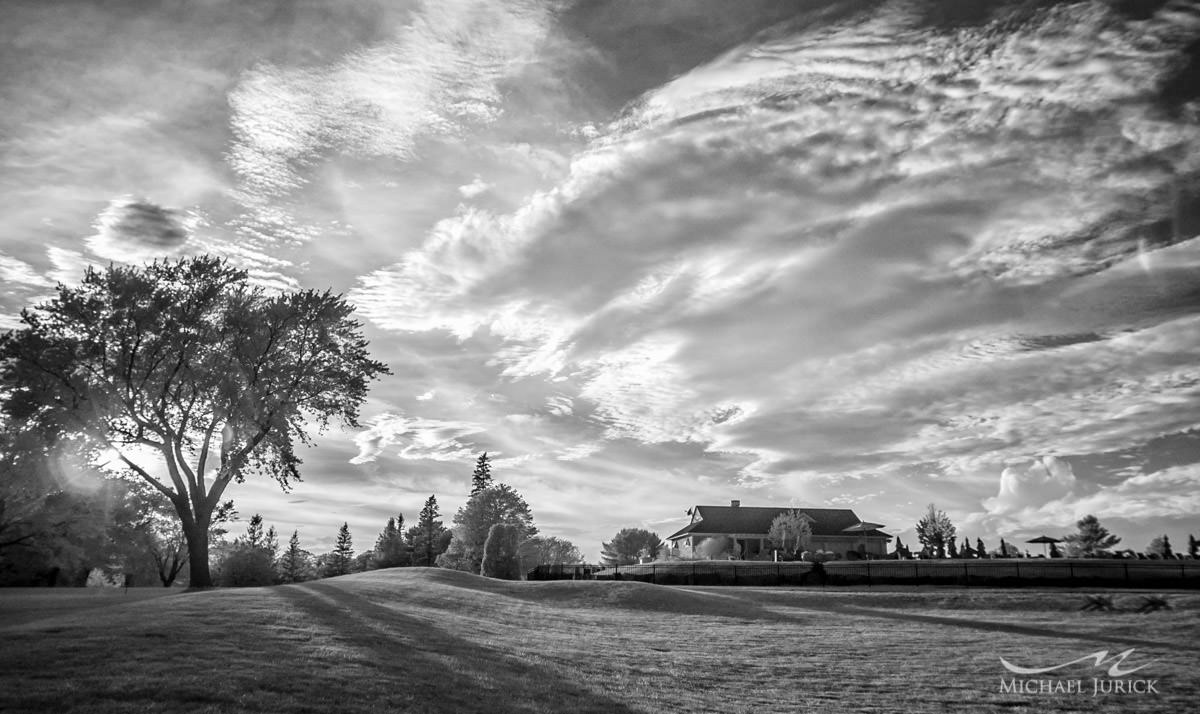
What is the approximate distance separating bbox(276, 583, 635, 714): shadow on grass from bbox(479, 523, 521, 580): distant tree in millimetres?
33486

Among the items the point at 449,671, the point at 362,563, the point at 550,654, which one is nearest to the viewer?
the point at 449,671

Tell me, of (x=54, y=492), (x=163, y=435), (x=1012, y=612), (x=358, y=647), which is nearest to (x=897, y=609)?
(x=1012, y=612)

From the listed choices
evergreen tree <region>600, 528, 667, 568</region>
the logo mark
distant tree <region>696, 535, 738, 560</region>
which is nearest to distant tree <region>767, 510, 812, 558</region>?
distant tree <region>696, 535, 738, 560</region>

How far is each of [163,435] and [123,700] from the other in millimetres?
29098

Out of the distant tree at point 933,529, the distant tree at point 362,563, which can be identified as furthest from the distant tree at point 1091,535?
the distant tree at point 362,563

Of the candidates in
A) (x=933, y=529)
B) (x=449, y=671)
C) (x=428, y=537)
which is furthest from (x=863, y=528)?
(x=449, y=671)

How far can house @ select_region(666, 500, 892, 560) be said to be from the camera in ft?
281

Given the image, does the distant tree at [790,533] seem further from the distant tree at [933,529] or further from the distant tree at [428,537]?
the distant tree at [428,537]

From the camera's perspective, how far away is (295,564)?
106 metres

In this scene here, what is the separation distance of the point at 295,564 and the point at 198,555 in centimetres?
7831

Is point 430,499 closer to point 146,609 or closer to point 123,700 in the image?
point 146,609

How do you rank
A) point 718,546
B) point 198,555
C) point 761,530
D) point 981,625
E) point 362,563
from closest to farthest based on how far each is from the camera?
point 981,625 → point 198,555 → point 718,546 → point 761,530 → point 362,563

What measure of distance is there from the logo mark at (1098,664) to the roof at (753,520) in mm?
66766

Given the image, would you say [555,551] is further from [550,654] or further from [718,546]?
[550,654]
